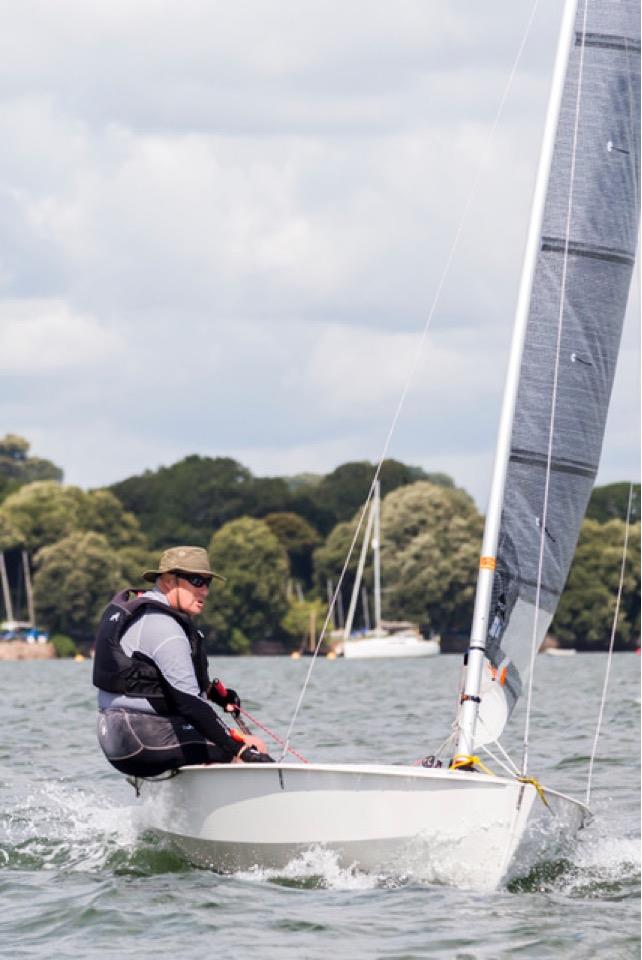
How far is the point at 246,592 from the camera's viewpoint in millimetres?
98812

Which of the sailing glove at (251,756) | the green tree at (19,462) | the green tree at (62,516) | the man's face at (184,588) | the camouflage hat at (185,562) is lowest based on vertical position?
the sailing glove at (251,756)

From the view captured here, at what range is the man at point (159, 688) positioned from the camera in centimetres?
1099

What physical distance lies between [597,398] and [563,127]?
5.92 ft

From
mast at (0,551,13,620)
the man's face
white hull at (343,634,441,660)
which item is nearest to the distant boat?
white hull at (343,634,441,660)

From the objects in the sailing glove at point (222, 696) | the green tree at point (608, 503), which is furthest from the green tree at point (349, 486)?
the sailing glove at point (222, 696)

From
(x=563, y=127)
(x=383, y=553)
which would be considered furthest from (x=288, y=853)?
(x=383, y=553)

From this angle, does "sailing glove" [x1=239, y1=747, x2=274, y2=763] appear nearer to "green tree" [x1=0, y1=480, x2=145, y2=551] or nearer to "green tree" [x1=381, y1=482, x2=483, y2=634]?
"green tree" [x1=381, y1=482, x2=483, y2=634]

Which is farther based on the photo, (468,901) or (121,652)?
(121,652)

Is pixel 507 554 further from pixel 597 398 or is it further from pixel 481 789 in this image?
pixel 481 789

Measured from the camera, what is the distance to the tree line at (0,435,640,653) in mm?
90125

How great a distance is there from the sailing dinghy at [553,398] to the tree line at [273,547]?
228ft

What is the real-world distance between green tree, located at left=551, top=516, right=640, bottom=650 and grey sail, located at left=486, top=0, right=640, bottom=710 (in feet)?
239

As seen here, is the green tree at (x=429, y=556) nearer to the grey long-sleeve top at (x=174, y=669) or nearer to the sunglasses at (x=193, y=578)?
the sunglasses at (x=193, y=578)

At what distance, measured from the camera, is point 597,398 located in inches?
487
